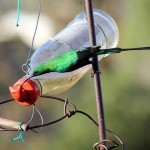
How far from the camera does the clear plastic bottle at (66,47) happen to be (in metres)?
1.47

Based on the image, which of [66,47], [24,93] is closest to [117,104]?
[66,47]

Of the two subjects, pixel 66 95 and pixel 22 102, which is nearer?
pixel 22 102

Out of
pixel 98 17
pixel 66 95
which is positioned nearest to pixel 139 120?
pixel 66 95

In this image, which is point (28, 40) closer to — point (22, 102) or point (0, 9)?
point (0, 9)

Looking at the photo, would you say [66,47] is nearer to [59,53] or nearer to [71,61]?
[59,53]

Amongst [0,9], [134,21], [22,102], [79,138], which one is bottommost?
[79,138]

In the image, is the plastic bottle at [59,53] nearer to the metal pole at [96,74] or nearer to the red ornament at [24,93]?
the red ornament at [24,93]

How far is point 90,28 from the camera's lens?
133cm

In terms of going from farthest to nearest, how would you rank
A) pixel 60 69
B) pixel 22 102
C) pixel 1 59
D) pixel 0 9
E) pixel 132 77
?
pixel 0 9
pixel 1 59
pixel 132 77
pixel 22 102
pixel 60 69

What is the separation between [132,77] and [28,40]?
12.7ft

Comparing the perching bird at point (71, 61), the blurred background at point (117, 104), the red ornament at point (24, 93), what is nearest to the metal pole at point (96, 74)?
the perching bird at point (71, 61)

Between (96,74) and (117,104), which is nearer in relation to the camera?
(96,74)

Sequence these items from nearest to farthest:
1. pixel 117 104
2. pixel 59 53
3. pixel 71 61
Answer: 1. pixel 71 61
2. pixel 59 53
3. pixel 117 104

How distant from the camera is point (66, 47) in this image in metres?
1.50
